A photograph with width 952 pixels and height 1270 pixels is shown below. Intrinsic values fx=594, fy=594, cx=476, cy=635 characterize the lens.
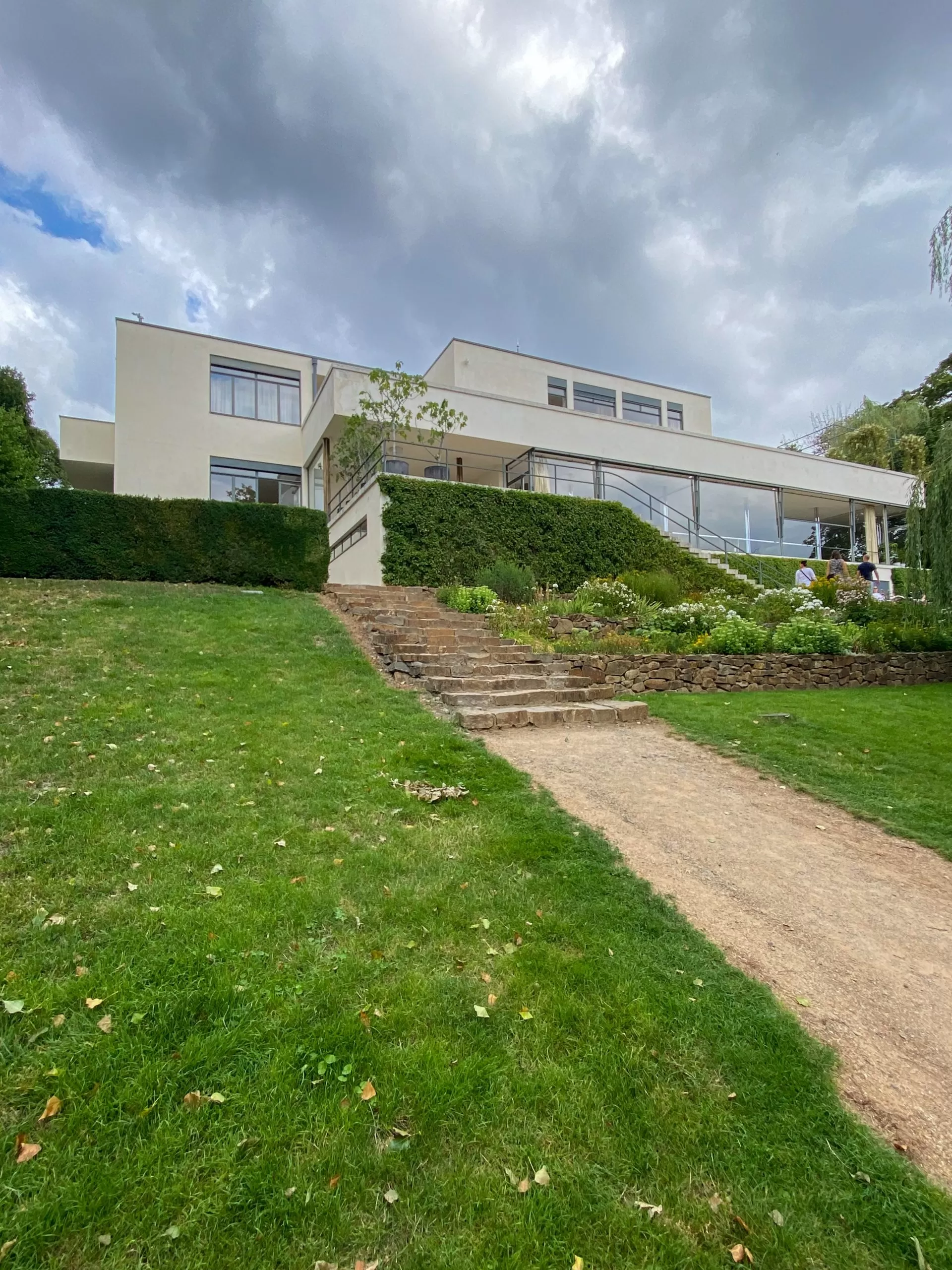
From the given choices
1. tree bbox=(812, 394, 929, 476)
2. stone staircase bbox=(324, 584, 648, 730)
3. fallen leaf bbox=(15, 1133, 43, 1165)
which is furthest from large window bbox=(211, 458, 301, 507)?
tree bbox=(812, 394, 929, 476)

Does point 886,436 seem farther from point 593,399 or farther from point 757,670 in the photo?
point 757,670

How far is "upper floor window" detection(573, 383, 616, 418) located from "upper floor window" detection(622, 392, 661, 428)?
0.71 m

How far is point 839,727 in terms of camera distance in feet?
23.5

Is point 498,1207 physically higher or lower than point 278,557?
lower

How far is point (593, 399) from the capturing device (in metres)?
24.4

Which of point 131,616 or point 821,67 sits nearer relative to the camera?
point 821,67

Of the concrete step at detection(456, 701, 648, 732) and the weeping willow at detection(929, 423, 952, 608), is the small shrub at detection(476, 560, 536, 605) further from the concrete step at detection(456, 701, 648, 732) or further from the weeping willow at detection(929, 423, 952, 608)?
the weeping willow at detection(929, 423, 952, 608)

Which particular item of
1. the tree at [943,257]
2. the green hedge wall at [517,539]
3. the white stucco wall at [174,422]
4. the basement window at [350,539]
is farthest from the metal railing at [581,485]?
the tree at [943,257]

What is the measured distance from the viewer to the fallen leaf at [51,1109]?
5.68 feet

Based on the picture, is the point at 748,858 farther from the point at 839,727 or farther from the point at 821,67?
the point at 821,67

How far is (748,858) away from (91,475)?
1056 inches

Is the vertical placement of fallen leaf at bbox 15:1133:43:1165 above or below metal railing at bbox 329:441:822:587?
below

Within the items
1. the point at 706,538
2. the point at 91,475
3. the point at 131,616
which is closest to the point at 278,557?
the point at 131,616

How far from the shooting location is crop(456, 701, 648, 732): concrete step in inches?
254
